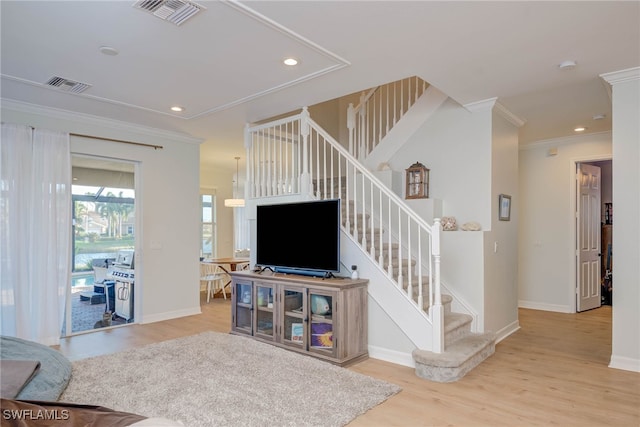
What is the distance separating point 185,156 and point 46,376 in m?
3.80

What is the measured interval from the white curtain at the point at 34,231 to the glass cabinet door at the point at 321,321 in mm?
3021

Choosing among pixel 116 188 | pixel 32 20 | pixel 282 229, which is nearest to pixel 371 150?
pixel 282 229

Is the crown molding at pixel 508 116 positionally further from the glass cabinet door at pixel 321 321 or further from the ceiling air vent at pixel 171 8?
the ceiling air vent at pixel 171 8

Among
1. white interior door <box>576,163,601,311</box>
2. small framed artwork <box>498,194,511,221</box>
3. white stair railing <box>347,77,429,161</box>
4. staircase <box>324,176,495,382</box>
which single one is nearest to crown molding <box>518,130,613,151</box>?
white interior door <box>576,163,601,311</box>

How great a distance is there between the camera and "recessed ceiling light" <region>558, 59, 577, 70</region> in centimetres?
331

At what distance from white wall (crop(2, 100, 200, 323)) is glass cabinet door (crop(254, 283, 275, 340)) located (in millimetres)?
1943

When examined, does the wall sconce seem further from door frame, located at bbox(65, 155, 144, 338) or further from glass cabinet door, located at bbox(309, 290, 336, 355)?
door frame, located at bbox(65, 155, 144, 338)

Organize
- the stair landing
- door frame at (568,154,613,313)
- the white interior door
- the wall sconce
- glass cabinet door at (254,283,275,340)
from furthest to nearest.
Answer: the white interior door → door frame at (568,154,613,313) → the wall sconce → glass cabinet door at (254,283,275,340) → the stair landing

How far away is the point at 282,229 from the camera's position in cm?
457

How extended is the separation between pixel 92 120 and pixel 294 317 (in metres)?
3.57

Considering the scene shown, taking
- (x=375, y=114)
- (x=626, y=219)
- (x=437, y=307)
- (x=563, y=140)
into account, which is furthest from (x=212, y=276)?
(x=563, y=140)

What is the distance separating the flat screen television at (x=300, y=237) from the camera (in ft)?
13.3

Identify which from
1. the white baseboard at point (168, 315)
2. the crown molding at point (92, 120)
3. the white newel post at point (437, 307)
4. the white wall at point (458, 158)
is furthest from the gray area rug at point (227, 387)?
the crown molding at point (92, 120)

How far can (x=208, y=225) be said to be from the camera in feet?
Answer: 30.6
